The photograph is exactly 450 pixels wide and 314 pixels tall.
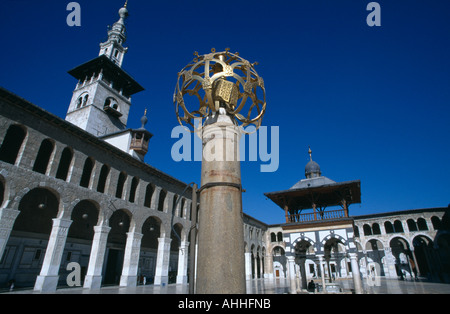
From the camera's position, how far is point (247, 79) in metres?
3.48

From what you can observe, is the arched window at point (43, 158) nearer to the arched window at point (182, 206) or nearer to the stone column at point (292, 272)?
the arched window at point (182, 206)

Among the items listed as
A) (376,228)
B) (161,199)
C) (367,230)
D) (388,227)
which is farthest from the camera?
(367,230)

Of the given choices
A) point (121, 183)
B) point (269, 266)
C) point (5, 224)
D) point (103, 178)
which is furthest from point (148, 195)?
point (269, 266)

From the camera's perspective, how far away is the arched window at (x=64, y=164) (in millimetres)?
14662

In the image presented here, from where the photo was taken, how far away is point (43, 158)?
1419cm

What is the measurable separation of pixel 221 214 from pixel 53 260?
13841 millimetres

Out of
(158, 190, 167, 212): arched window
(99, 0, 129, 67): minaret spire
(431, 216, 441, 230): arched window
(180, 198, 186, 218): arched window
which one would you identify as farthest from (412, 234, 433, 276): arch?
(99, 0, 129, 67): minaret spire

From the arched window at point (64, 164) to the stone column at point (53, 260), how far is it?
287 centimetres

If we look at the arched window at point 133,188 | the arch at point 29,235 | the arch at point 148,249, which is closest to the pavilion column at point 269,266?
the arch at point 148,249

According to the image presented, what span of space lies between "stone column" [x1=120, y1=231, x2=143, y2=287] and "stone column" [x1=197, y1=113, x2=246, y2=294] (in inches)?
636

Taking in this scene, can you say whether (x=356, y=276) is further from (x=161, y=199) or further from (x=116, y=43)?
(x=116, y=43)

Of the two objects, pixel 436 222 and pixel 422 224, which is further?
pixel 422 224
